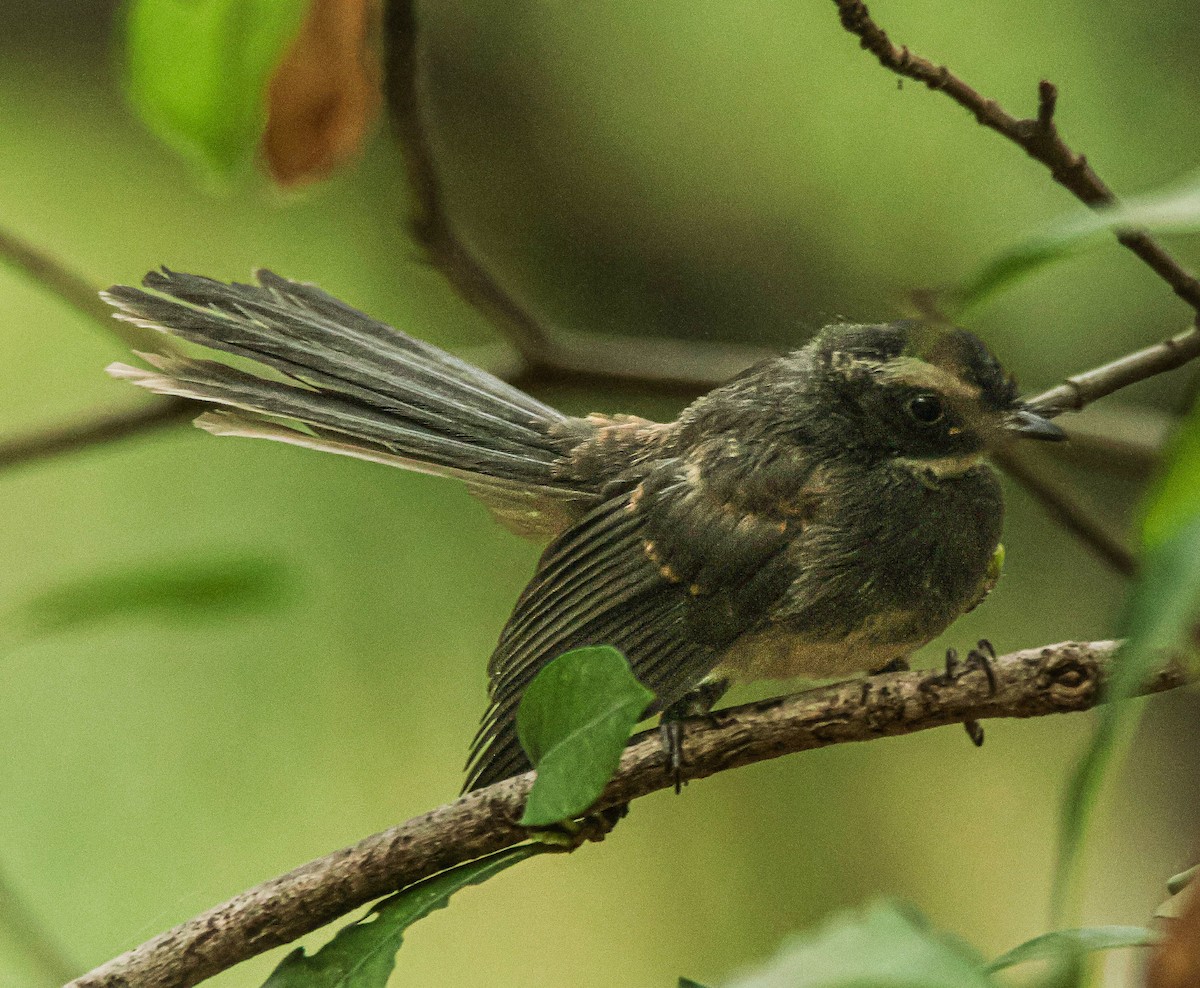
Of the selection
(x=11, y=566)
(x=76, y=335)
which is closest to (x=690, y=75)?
(x=76, y=335)

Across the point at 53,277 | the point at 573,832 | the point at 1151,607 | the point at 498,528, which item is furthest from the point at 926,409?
the point at 498,528

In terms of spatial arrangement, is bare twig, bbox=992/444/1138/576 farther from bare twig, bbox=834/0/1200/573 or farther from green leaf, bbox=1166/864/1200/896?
green leaf, bbox=1166/864/1200/896

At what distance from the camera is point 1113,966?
3.56 feet

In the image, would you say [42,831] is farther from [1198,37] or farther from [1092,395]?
[1198,37]

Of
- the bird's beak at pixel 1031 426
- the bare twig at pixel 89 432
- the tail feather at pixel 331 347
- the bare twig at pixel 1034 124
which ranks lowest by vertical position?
the bird's beak at pixel 1031 426

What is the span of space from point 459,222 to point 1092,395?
4.87 feet

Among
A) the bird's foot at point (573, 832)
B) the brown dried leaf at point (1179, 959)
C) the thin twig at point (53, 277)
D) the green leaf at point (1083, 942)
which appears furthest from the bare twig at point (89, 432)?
the brown dried leaf at point (1179, 959)

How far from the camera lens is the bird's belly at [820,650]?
1.11 m

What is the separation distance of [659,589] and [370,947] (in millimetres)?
473

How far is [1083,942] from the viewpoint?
55 cm

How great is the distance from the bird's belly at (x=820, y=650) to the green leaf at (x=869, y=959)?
0.71m

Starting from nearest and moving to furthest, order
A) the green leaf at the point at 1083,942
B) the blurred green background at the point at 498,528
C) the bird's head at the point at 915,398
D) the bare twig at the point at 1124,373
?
the green leaf at the point at 1083,942 < the bare twig at the point at 1124,373 < the bird's head at the point at 915,398 < the blurred green background at the point at 498,528

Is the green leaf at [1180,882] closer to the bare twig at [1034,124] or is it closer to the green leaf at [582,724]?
the green leaf at [582,724]

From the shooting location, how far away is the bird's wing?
1.11 meters
